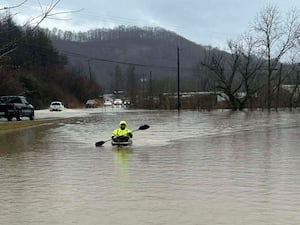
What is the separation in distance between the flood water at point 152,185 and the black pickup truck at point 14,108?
62.2 feet

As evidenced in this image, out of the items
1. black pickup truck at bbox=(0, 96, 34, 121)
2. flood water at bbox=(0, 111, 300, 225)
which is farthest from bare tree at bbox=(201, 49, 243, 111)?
flood water at bbox=(0, 111, 300, 225)

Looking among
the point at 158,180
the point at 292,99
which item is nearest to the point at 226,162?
the point at 158,180

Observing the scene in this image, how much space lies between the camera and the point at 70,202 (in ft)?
30.3

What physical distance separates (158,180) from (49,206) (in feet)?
10.7

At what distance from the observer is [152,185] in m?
11.0

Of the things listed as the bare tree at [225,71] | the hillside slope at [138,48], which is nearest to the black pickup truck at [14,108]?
the bare tree at [225,71]

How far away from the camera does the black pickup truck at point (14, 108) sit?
38031 mm

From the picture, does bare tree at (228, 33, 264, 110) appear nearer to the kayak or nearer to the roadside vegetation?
the roadside vegetation

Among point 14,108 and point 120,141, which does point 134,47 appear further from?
point 120,141

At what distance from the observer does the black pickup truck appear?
38031 mm

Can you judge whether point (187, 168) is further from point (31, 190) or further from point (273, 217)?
point (273, 217)

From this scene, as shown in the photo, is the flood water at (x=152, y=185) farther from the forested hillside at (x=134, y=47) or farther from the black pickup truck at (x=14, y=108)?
the forested hillside at (x=134, y=47)

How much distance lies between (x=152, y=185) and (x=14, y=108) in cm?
2909

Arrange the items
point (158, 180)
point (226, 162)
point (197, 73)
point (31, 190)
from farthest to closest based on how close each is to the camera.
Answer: point (197, 73) → point (226, 162) → point (158, 180) → point (31, 190)
